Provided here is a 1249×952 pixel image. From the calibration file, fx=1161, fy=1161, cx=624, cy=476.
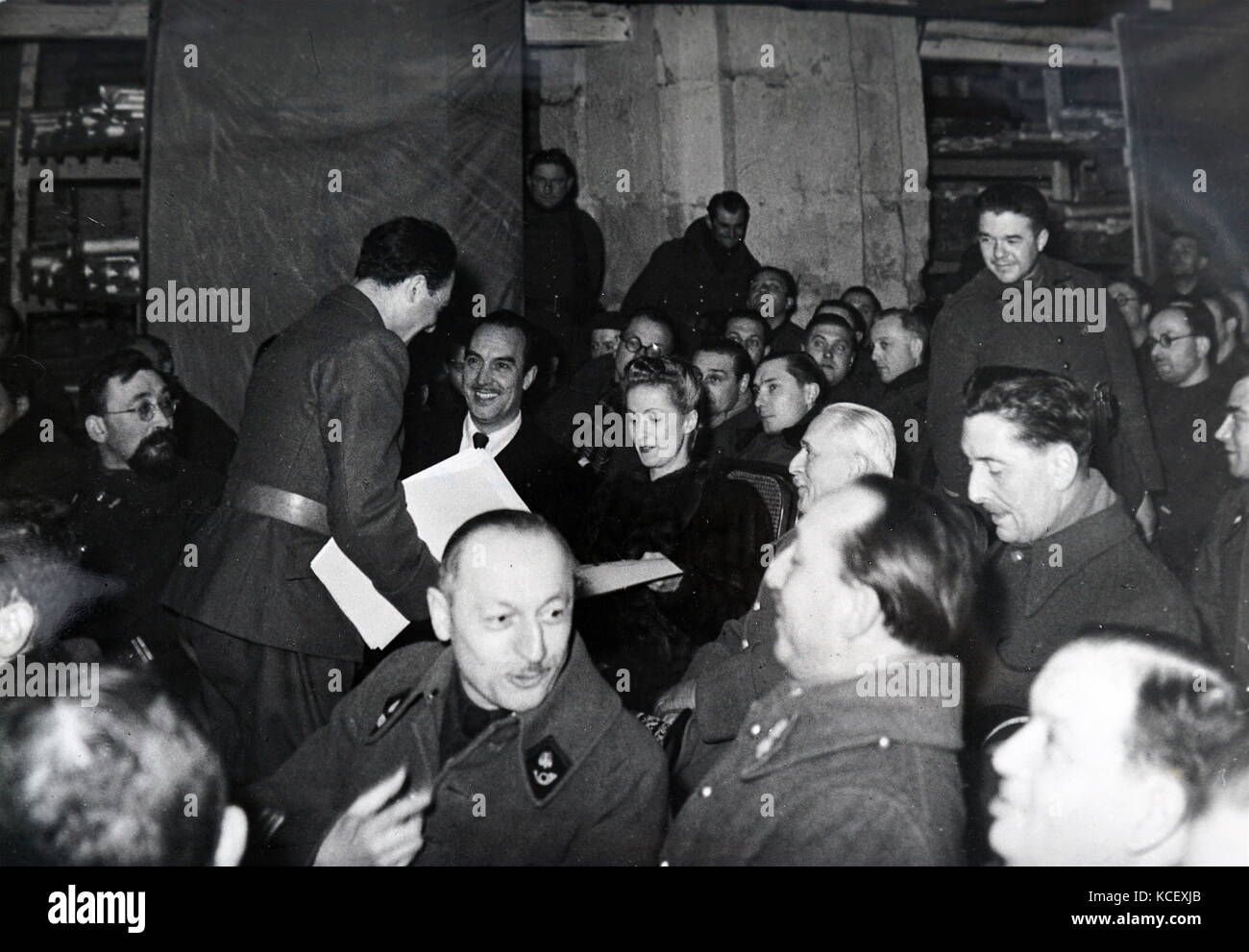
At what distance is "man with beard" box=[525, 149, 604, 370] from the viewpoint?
3229mm

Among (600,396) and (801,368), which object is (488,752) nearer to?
(600,396)

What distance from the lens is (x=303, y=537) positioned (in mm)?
2594

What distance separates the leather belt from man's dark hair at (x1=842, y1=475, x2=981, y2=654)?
1152mm

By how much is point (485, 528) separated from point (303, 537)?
0.48m

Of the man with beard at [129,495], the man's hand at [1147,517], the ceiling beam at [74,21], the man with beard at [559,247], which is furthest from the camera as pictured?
the ceiling beam at [74,21]

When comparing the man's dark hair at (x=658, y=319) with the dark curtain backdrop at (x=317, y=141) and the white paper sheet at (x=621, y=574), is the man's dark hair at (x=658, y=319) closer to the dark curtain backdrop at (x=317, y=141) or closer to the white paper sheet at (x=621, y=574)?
the dark curtain backdrop at (x=317, y=141)

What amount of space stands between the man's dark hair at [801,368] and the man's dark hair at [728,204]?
0.46 metres

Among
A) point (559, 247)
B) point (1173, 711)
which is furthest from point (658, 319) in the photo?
point (1173, 711)

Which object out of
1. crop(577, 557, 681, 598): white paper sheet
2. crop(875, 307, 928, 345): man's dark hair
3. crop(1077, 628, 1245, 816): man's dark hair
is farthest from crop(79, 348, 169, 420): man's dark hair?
crop(1077, 628, 1245, 816): man's dark hair

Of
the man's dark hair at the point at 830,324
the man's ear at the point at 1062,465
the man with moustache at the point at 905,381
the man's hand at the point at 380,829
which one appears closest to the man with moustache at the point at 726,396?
the man's dark hair at the point at 830,324

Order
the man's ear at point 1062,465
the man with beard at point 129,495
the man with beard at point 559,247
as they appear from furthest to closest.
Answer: the man with beard at point 559,247 → the man with beard at point 129,495 → the man's ear at point 1062,465

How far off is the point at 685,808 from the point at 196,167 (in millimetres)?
2171

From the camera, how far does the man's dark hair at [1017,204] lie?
2934 mm

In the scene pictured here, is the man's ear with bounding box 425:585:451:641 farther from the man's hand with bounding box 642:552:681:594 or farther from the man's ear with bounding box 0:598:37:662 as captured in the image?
the man's ear with bounding box 0:598:37:662
